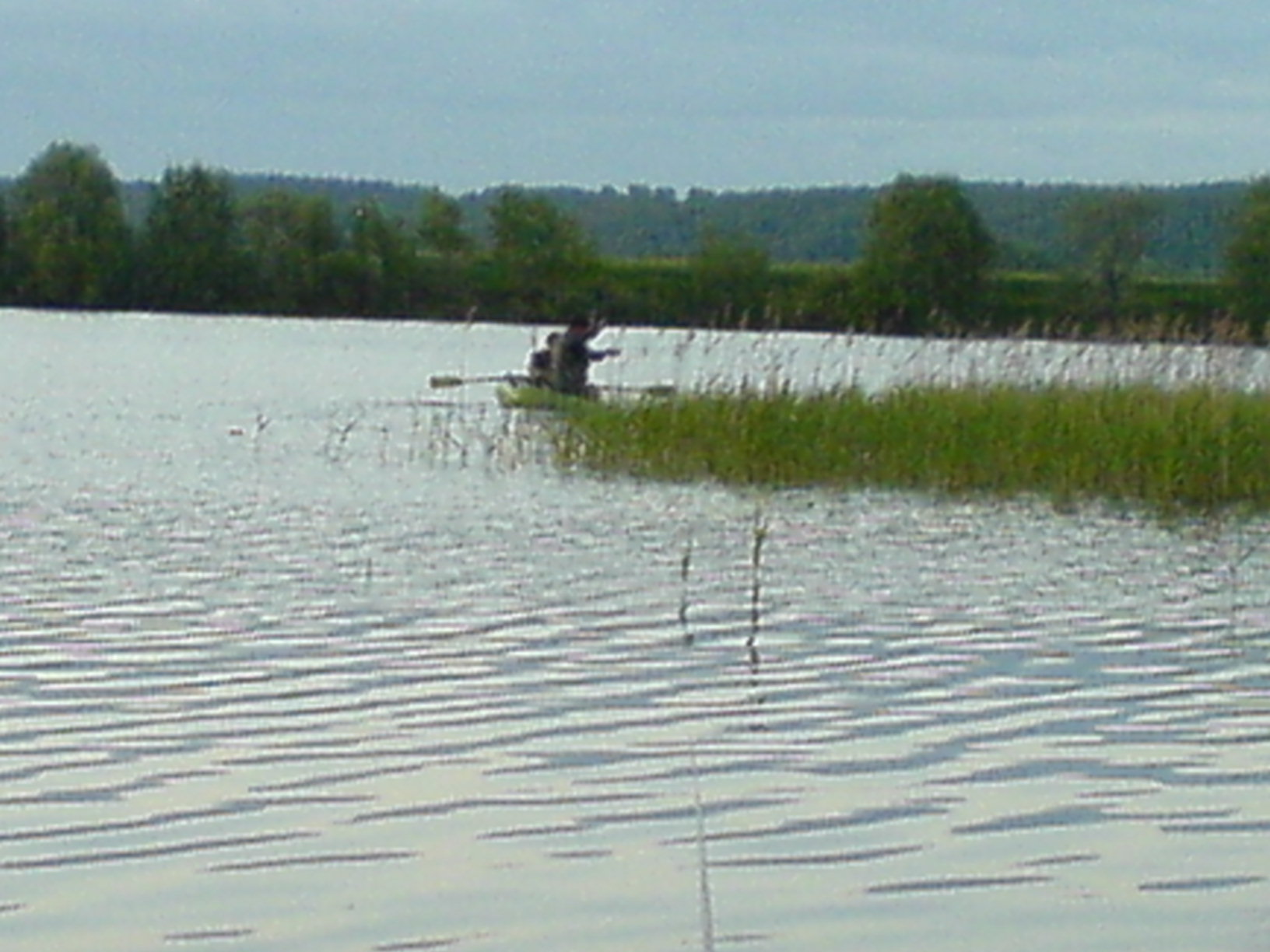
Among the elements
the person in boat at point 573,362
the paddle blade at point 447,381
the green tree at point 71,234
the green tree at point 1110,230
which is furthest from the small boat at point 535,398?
the green tree at point 71,234

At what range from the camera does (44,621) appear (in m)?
11.5

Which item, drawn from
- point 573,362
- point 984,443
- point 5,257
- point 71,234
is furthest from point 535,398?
point 5,257

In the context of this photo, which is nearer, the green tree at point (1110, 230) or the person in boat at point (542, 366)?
the person in boat at point (542, 366)

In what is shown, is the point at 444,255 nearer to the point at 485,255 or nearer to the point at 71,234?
the point at 485,255

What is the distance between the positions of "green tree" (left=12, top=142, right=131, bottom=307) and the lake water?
72.2 metres

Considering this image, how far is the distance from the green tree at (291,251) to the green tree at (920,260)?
2334cm

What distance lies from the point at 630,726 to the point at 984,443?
11.7 meters

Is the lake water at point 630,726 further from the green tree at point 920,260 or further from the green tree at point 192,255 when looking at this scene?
the green tree at point 192,255

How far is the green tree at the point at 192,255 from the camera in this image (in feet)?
296

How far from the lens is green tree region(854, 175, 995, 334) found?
65.2m

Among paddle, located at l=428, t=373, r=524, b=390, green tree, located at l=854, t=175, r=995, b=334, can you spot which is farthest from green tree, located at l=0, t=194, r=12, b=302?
paddle, located at l=428, t=373, r=524, b=390

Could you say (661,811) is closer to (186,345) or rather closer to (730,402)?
(730,402)

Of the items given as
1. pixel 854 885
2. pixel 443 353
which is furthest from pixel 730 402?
pixel 443 353

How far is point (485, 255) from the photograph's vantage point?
308 ft
